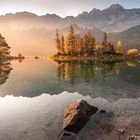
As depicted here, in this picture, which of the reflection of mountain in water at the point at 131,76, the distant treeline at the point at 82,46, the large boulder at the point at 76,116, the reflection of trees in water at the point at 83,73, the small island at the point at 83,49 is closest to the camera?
the large boulder at the point at 76,116

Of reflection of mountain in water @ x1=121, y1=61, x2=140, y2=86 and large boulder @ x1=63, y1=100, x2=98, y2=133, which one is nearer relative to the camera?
large boulder @ x1=63, y1=100, x2=98, y2=133

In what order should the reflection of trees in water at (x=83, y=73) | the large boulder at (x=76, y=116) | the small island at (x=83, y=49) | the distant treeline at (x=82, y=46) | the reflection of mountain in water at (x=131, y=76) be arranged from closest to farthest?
the large boulder at (x=76, y=116) → the reflection of mountain in water at (x=131, y=76) → the reflection of trees in water at (x=83, y=73) → the small island at (x=83, y=49) → the distant treeline at (x=82, y=46)

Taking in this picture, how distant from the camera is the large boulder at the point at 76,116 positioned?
22.5 metres

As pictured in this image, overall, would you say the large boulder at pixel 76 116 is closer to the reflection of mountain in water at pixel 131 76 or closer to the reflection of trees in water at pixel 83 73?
the reflection of trees in water at pixel 83 73

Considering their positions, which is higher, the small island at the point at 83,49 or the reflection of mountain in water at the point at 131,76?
the small island at the point at 83,49

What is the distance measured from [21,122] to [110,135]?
34.1 ft

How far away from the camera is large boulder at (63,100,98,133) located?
73.8 feet

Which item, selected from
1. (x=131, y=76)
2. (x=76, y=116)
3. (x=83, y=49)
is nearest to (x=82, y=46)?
(x=83, y=49)

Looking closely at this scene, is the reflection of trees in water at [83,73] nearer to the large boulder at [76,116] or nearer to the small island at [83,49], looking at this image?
the large boulder at [76,116]

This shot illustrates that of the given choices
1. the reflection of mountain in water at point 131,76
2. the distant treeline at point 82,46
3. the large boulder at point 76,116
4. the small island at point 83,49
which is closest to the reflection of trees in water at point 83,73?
the reflection of mountain in water at point 131,76

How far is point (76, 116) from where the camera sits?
2311cm

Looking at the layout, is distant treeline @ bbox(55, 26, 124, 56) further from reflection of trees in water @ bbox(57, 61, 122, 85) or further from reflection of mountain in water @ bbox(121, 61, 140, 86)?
reflection of mountain in water @ bbox(121, 61, 140, 86)

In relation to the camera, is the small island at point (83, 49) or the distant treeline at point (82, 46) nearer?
the small island at point (83, 49)

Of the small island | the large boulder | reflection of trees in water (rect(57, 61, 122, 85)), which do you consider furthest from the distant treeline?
the large boulder
